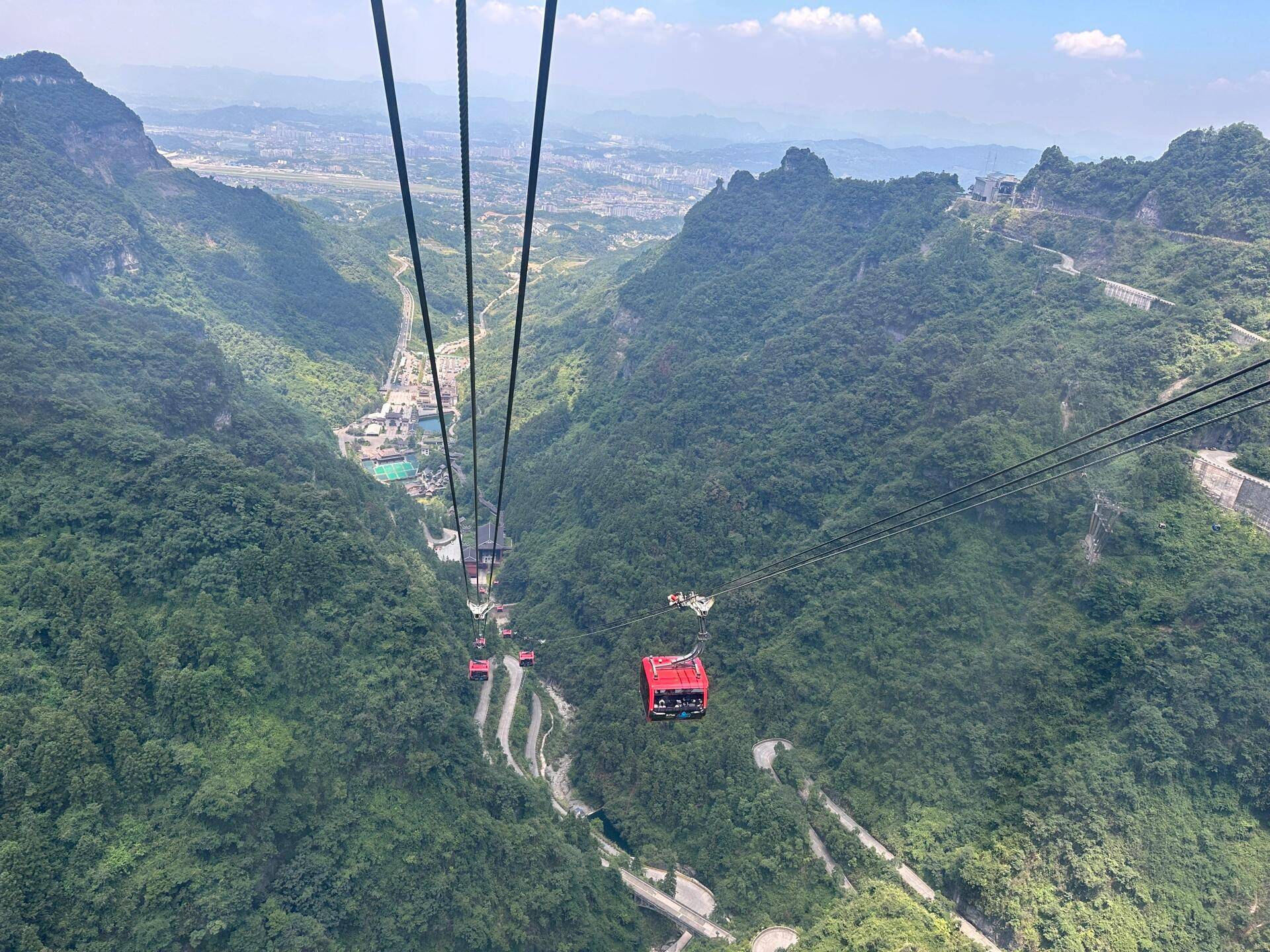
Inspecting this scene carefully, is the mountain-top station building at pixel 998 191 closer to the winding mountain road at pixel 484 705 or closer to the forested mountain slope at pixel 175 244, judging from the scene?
the winding mountain road at pixel 484 705

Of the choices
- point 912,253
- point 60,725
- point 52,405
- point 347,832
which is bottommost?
point 347,832

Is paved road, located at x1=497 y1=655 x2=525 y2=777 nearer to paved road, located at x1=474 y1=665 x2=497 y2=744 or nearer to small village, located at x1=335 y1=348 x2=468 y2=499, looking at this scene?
paved road, located at x1=474 y1=665 x2=497 y2=744

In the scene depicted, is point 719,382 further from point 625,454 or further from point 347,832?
point 347,832

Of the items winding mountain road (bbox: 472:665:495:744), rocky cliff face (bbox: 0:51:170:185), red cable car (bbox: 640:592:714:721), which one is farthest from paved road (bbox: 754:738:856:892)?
rocky cliff face (bbox: 0:51:170:185)

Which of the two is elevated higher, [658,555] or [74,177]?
[74,177]

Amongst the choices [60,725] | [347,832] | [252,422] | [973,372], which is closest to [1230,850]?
[973,372]

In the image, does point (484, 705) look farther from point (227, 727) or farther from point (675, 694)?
point (675, 694)
